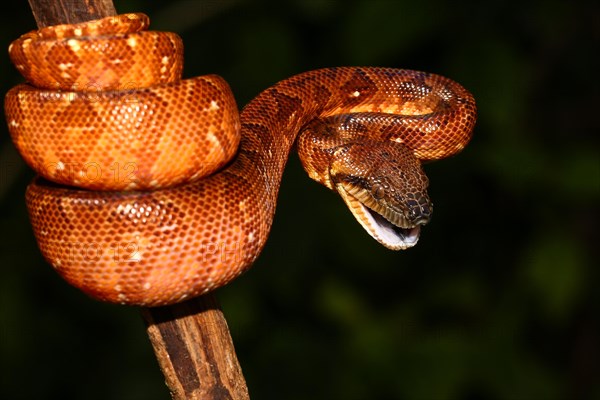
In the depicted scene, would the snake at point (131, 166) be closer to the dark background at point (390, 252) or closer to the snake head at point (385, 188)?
the snake head at point (385, 188)

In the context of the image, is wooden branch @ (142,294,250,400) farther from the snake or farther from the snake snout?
the snake snout

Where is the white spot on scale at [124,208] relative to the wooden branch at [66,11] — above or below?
below

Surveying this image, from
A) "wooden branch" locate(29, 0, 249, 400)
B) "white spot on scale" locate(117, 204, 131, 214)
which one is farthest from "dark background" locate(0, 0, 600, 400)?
"white spot on scale" locate(117, 204, 131, 214)

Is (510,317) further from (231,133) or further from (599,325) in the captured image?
(231,133)

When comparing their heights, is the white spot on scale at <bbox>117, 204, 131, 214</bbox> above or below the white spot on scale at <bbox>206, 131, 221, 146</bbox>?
below

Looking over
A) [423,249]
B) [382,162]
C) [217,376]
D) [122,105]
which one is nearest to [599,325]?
[423,249]

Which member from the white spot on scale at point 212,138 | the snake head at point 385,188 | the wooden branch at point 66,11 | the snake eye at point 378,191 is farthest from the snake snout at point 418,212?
the wooden branch at point 66,11

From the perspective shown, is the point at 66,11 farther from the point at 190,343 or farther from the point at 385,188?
the point at 385,188

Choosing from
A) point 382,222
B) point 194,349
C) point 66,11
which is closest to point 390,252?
point 382,222
